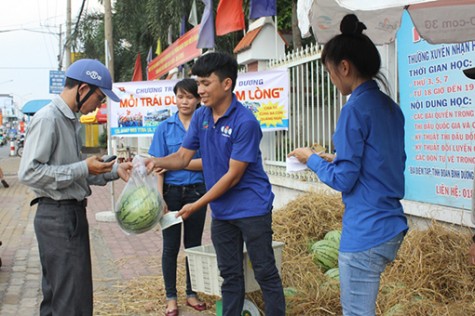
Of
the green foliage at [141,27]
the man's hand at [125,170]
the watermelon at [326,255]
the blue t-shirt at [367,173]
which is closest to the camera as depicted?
the blue t-shirt at [367,173]

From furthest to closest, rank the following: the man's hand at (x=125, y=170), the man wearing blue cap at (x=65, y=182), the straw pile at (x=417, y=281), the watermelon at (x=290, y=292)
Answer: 1. the watermelon at (x=290, y=292)
2. the straw pile at (x=417, y=281)
3. the man's hand at (x=125, y=170)
4. the man wearing blue cap at (x=65, y=182)

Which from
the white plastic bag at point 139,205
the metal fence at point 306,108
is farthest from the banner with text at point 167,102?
the white plastic bag at point 139,205

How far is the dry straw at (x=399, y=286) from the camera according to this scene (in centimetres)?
407

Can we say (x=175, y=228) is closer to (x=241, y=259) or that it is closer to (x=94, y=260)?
(x=241, y=259)

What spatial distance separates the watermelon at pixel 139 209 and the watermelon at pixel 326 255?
7.47 ft

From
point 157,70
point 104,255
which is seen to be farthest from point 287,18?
point 104,255

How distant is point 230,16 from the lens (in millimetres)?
10023

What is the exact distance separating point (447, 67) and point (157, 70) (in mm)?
12748

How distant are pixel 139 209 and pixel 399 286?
222cm

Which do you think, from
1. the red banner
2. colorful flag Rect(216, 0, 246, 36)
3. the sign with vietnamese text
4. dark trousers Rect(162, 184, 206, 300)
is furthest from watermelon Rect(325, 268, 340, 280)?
the sign with vietnamese text

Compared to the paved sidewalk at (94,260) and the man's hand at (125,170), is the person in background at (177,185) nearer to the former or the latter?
the paved sidewalk at (94,260)

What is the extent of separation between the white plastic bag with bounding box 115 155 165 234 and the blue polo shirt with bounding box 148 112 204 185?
41.4 inches

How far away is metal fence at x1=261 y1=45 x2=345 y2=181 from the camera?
755cm

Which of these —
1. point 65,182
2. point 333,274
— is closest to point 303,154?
point 65,182
